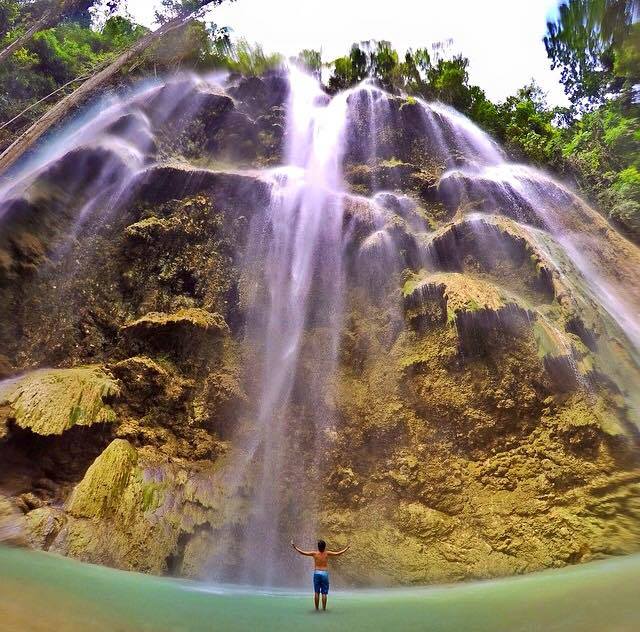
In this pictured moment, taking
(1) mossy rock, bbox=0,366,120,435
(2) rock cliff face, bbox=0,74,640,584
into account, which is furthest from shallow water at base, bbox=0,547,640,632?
(1) mossy rock, bbox=0,366,120,435

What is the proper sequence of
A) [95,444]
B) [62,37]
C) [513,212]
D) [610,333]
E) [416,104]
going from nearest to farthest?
[95,444], [610,333], [513,212], [416,104], [62,37]

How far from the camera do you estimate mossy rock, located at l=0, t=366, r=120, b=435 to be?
7609mm

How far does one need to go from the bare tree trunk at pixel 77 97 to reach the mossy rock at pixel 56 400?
263 inches

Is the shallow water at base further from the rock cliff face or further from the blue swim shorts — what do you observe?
the rock cliff face

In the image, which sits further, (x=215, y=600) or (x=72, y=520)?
(x=72, y=520)

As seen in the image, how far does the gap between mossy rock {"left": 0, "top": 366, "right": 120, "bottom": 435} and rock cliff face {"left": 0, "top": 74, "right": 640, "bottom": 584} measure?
0.04 metres

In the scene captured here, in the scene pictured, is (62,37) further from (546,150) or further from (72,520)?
(72,520)

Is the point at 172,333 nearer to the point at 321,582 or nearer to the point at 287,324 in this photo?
the point at 287,324

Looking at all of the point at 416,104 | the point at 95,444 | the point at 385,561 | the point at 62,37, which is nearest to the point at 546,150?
the point at 416,104

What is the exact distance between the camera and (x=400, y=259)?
1069cm

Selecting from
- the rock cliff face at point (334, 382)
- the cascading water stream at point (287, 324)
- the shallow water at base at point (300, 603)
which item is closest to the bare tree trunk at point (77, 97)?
the rock cliff face at point (334, 382)

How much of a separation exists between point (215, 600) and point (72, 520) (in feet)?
8.89

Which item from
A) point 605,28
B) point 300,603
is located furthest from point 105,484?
point 605,28

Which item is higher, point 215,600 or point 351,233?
point 351,233
